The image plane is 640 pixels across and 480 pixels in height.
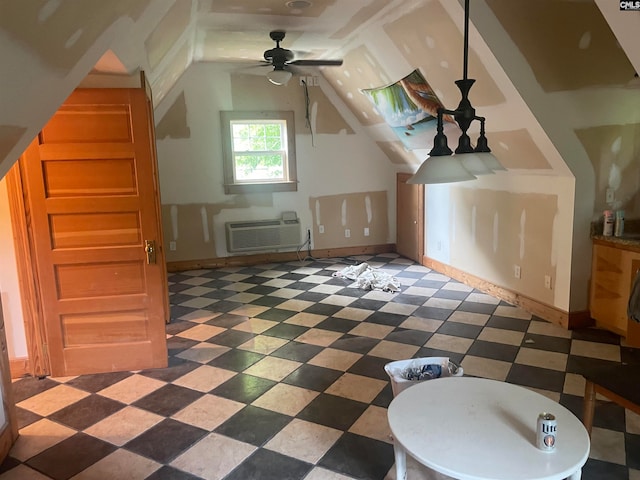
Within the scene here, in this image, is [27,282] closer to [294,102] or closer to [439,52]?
[439,52]

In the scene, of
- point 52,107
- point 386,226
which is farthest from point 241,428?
point 386,226

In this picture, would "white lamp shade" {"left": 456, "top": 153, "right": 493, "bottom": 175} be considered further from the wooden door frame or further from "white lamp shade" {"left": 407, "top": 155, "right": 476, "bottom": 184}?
the wooden door frame

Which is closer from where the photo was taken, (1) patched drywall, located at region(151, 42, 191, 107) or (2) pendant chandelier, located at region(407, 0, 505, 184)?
(2) pendant chandelier, located at region(407, 0, 505, 184)

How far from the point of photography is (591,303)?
3.64 meters

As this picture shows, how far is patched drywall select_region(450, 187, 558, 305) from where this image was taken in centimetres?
388

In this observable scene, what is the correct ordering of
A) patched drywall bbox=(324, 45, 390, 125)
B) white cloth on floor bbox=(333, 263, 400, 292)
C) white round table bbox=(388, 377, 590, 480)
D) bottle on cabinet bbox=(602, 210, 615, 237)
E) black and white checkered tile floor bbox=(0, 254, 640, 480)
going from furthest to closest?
white cloth on floor bbox=(333, 263, 400, 292)
patched drywall bbox=(324, 45, 390, 125)
bottle on cabinet bbox=(602, 210, 615, 237)
black and white checkered tile floor bbox=(0, 254, 640, 480)
white round table bbox=(388, 377, 590, 480)

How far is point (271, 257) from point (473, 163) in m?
4.62

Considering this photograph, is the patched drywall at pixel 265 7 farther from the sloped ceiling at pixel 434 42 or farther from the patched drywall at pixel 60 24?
the patched drywall at pixel 60 24

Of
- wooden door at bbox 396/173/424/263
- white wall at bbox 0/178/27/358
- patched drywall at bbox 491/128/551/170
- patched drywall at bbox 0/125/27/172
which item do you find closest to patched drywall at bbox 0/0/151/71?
patched drywall at bbox 0/125/27/172

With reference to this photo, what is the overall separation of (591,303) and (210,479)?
3.15 m

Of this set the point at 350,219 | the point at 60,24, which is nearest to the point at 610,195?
the point at 350,219

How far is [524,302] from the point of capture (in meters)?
4.15

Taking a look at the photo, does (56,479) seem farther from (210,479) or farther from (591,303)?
(591,303)

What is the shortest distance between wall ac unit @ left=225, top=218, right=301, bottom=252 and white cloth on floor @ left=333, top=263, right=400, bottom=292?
0.96 meters
